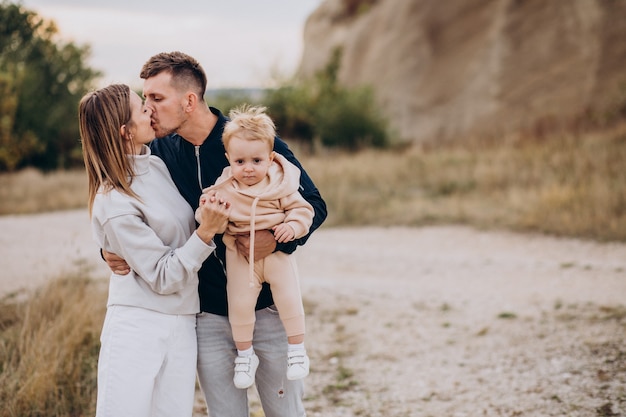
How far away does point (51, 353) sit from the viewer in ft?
14.3

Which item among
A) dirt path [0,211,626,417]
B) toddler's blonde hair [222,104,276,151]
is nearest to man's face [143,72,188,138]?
toddler's blonde hair [222,104,276,151]

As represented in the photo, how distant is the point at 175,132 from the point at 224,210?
0.60 meters

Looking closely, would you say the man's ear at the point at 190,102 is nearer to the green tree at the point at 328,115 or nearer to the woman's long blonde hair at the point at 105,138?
the woman's long blonde hair at the point at 105,138

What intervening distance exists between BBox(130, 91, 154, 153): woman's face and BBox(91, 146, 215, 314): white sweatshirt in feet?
0.21

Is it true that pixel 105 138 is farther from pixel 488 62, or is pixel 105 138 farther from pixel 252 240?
pixel 488 62

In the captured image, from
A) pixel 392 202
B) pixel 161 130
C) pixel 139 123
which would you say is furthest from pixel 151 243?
pixel 392 202

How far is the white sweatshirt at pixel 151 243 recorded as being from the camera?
2617 mm

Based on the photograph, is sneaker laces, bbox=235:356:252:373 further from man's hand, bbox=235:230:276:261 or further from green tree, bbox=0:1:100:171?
green tree, bbox=0:1:100:171

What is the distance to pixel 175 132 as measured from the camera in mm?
3078

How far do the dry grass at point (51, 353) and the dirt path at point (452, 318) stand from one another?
52cm

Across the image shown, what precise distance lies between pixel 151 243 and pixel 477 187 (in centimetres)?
1082

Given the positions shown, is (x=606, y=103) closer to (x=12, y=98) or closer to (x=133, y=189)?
(x=12, y=98)

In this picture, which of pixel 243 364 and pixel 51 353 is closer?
pixel 243 364

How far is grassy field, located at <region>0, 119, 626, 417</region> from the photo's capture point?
4.30 meters
